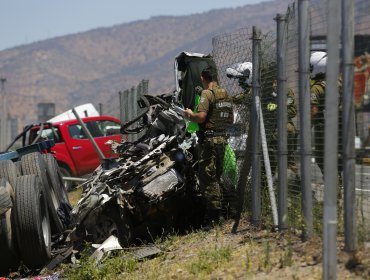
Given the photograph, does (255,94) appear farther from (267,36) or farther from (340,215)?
(340,215)

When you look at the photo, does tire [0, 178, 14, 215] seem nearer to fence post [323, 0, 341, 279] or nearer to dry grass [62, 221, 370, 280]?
dry grass [62, 221, 370, 280]

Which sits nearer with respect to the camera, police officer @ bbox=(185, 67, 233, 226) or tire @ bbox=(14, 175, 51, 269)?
tire @ bbox=(14, 175, 51, 269)

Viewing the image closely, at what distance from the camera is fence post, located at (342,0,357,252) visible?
5.70 metres

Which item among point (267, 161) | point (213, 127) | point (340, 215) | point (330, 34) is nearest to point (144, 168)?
point (213, 127)

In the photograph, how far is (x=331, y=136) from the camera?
17.2 ft

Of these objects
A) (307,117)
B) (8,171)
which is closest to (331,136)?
(307,117)

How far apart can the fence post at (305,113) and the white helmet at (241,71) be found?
81.3 inches

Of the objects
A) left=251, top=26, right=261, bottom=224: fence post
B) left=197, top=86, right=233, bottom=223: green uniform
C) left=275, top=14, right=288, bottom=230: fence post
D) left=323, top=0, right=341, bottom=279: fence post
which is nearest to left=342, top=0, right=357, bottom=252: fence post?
left=323, top=0, right=341, bottom=279: fence post

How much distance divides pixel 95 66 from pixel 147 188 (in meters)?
174

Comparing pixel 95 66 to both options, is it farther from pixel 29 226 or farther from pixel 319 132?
pixel 319 132

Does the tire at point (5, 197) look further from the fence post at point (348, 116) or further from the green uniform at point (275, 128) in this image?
the fence post at point (348, 116)

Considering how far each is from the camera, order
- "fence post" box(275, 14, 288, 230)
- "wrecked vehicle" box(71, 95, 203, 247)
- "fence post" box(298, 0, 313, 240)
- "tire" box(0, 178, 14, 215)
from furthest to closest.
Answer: "wrecked vehicle" box(71, 95, 203, 247) < "tire" box(0, 178, 14, 215) < "fence post" box(275, 14, 288, 230) < "fence post" box(298, 0, 313, 240)

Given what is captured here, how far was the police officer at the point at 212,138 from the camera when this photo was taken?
353 inches

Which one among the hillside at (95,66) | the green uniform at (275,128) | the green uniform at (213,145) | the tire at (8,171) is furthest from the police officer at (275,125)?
the hillside at (95,66)
